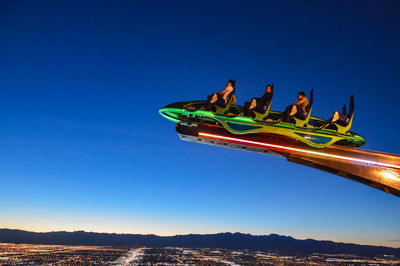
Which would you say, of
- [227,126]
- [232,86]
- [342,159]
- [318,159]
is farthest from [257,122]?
[342,159]

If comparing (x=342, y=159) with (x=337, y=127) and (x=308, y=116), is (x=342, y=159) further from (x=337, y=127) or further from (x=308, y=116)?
(x=308, y=116)

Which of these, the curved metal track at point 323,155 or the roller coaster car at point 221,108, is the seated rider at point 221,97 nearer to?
the roller coaster car at point 221,108

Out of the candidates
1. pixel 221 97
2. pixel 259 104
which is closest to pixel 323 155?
pixel 259 104

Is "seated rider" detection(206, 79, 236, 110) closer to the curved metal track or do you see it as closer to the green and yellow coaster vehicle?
the green and yellow coaster vehicle

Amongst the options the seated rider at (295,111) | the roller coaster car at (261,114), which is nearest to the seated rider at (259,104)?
the roller coaster car at (261,114)

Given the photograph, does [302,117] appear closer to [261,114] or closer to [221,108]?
[261,114]

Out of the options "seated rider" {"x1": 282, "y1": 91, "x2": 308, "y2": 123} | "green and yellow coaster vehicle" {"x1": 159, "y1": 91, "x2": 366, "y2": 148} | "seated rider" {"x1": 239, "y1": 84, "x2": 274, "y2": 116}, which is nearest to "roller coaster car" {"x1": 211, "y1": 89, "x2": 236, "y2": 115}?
"green and yellow coaster vehicle" {"x1": 159, "y1": 91, "x2": 366, "y2": 148}

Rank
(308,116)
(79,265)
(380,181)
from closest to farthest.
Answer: (380,181) → (308,116) → (79,265)
